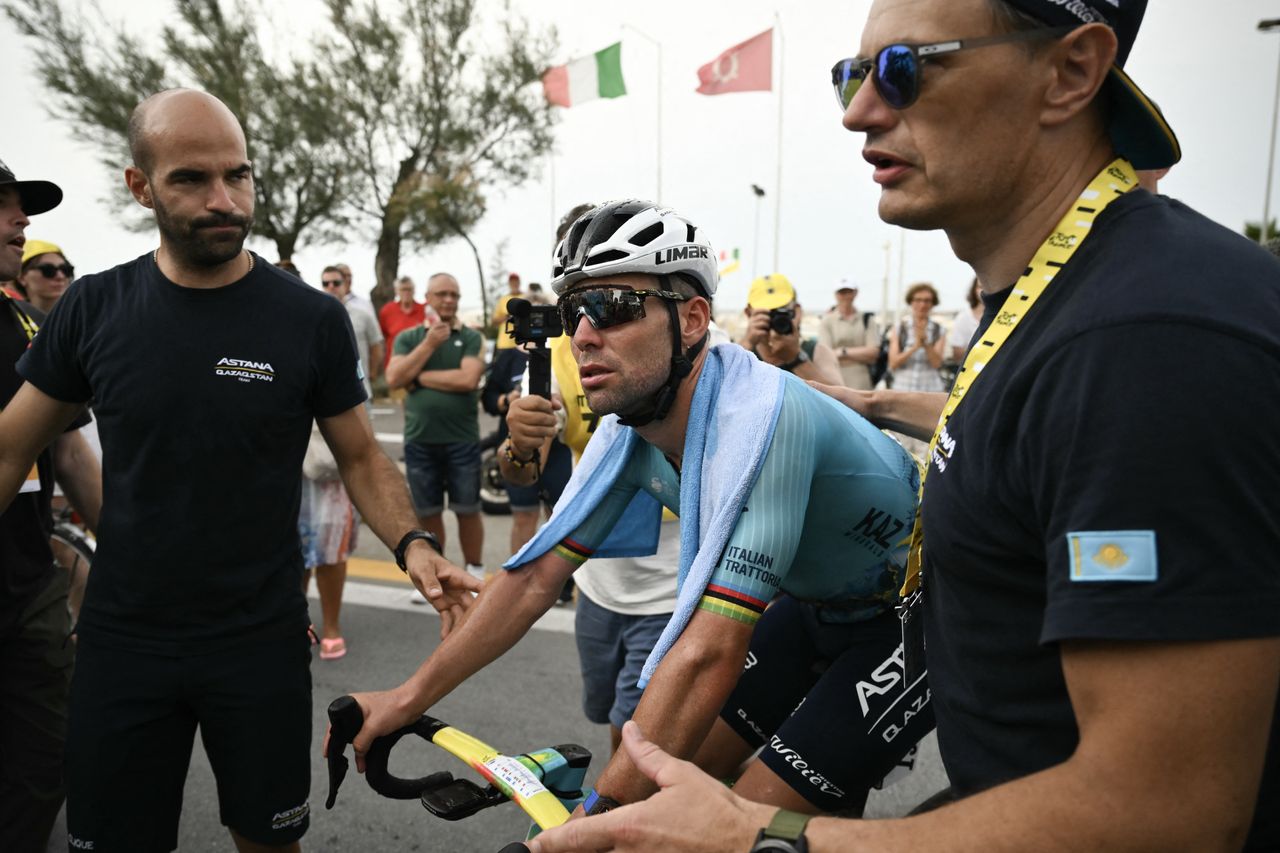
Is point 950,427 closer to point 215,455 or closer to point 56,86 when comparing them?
point 215,455

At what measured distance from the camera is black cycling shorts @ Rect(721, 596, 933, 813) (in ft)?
7.44

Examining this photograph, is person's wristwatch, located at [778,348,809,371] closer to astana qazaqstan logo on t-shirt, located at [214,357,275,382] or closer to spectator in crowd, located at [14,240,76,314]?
astana qazaqstan logo on t-shirt, located at [214,357,275,382]

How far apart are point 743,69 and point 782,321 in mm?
18492

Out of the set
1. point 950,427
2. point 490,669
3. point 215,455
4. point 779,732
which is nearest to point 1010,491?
point 950,427

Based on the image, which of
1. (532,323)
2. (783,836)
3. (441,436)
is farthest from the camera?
(441,436)

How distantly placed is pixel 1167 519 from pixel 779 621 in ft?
6.11

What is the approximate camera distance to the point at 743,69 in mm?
21469

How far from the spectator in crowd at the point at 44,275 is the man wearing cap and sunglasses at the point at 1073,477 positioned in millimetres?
6094

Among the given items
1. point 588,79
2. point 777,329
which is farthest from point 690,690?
point 588,79

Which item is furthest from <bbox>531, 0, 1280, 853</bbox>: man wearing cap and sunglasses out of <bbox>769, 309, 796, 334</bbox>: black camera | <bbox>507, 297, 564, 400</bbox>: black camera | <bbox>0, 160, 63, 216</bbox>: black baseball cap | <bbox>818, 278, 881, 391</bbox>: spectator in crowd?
<bbox>818, 278, 881, 391</bbox>: spectator in crowd

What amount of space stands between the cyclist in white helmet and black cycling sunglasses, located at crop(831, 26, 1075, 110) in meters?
0.83

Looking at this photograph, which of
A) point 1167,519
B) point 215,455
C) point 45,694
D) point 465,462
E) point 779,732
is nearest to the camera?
point 1167,519

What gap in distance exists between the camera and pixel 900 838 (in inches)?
41.9

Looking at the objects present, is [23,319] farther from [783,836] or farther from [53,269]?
[53,269]
